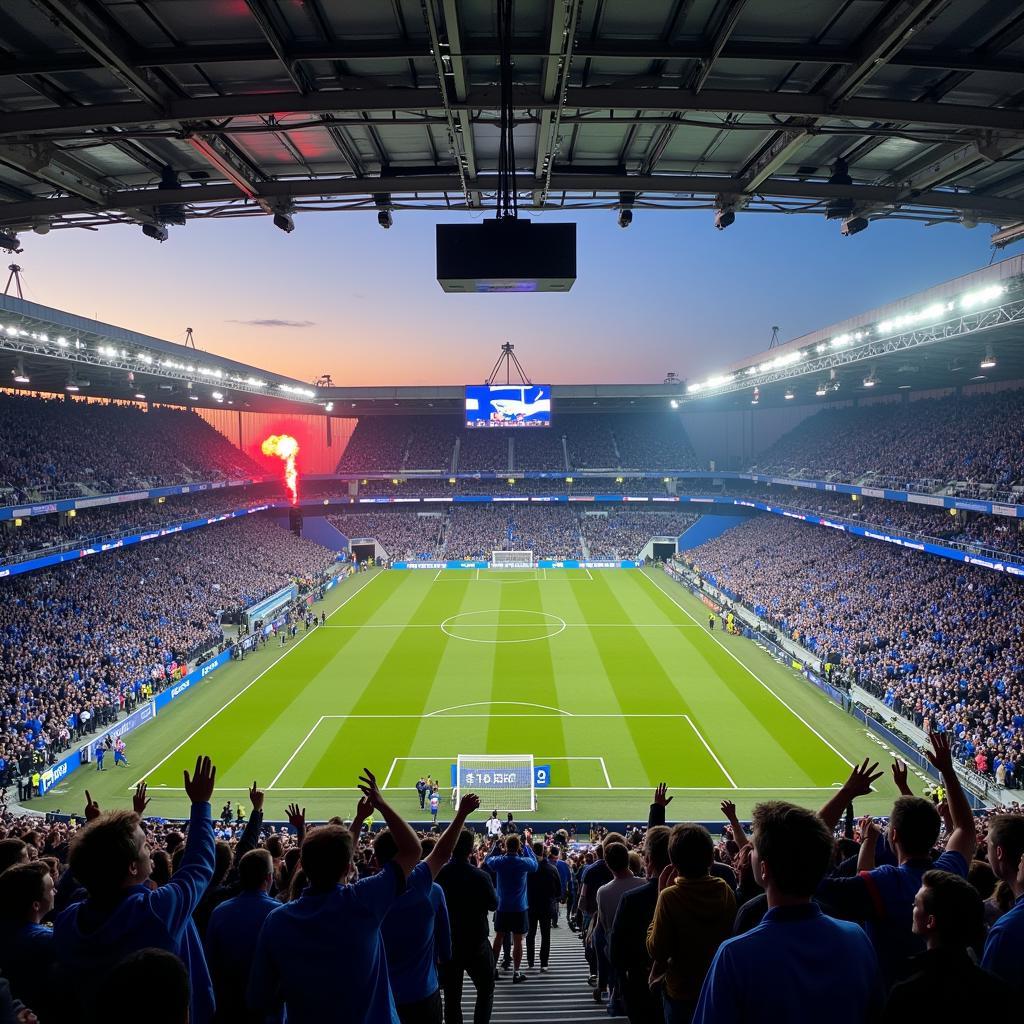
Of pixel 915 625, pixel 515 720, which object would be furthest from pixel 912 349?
pixel 515 720

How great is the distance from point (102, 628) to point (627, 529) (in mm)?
41754

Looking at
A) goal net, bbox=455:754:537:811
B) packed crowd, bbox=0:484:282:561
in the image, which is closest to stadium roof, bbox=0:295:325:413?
packed crowd, bbox=0:484:282:561

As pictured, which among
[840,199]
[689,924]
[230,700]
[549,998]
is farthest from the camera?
[230,700]

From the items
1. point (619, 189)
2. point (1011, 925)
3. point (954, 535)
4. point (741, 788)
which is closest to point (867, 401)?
point (954, 535)

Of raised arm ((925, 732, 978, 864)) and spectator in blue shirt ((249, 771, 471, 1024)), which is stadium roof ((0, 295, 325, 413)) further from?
raised arm ((925, 732, 978, 864))

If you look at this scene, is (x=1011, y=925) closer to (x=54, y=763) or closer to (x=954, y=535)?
(x=54, y=763)

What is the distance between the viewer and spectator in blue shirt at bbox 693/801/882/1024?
7.45 ft

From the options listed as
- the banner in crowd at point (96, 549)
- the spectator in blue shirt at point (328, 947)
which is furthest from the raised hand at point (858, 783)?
the banner in crowd at point (96, 549)

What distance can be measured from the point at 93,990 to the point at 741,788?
20347 millimetres

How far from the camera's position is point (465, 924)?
516 centimetres

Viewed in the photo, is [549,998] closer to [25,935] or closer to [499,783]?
[25,935]

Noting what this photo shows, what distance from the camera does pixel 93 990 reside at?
2797 millimetres

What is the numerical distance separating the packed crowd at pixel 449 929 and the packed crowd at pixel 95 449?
30972mm

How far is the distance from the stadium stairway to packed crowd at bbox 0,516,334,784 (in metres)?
17.5
